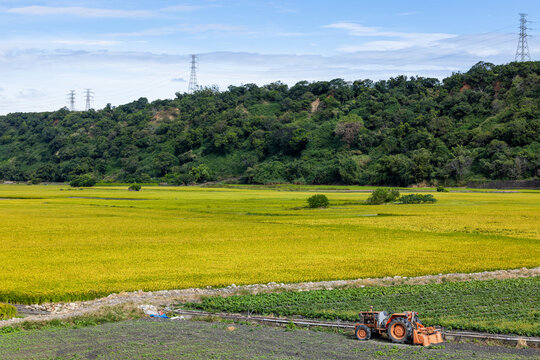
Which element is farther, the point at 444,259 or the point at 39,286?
the point at 444,259

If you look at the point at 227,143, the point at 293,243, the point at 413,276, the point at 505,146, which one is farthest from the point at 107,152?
the point at 413,276

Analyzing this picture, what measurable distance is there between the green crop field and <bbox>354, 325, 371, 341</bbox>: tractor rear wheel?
25.2 ft

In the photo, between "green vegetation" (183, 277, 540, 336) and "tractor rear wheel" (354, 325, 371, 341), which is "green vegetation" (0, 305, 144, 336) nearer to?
"green vegetation" (183, 277, 540, 336)

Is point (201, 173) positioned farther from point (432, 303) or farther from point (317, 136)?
point (432, 303)

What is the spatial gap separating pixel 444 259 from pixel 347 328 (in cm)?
1353

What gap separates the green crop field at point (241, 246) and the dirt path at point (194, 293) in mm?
646

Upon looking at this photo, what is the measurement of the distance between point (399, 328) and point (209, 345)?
4961 mm

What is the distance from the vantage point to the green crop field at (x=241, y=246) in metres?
23.2

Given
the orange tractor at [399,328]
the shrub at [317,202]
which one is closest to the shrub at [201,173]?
the shrub at [317,202]

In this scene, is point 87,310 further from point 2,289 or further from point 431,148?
point 431,148

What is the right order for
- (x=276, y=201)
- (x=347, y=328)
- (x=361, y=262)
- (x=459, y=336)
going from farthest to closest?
(x=276, y=201)
(x=361, y=262)
(x=347, y=328)
(x=459, y=336)

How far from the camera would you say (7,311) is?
18.1 m

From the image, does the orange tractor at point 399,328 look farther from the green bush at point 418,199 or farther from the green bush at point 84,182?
the green bush at point 84,182

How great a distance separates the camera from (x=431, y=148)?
114 meters
